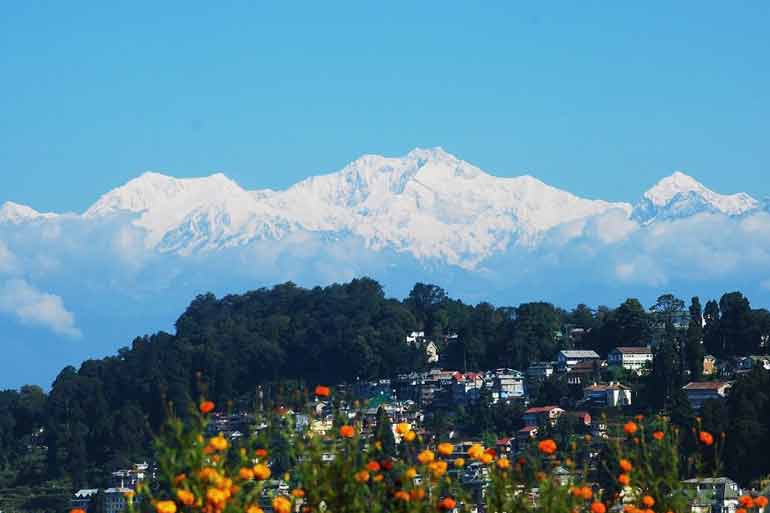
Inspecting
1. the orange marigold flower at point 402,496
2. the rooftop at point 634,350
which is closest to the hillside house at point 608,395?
the rooftop at point 634,350

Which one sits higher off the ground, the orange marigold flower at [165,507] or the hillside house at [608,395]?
the hillside house at [608,395]

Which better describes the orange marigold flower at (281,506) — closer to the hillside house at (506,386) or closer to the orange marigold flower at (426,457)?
the orange marigold flower at (426,457)

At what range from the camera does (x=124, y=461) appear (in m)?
85.2

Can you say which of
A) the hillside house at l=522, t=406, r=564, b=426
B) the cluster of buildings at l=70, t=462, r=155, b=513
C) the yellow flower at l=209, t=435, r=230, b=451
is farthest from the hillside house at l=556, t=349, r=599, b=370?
the yellow flower at l=209, t=435, r=230, b=451

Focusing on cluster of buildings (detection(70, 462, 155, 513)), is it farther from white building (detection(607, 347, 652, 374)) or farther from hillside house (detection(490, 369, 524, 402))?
white building (detection(607, 347, 652, 374))

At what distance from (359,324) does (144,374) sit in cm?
1071

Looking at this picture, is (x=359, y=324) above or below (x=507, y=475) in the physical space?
above

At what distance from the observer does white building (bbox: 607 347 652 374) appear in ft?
289

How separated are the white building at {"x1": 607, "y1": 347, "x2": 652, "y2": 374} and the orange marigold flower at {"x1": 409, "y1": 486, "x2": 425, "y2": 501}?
75553mm

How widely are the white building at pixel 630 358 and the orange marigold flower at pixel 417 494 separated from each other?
75.6 meters

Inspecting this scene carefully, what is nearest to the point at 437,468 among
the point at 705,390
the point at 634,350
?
the point at 705,390

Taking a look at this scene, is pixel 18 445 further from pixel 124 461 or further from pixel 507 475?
pixel 507 475

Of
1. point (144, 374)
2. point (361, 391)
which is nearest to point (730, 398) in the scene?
point (361, 391)

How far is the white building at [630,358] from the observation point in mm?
88012
